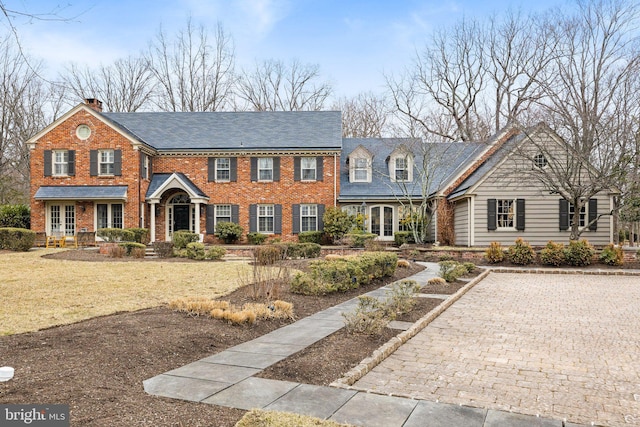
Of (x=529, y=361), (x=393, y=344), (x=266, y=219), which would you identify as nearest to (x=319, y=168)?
(x=266, y=219)

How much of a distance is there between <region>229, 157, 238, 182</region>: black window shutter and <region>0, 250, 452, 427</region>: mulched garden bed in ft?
59.5

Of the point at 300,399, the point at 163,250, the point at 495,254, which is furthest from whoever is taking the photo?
the point at 163,250

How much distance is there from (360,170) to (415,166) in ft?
9.85

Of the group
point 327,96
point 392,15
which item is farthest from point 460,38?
point 392,15

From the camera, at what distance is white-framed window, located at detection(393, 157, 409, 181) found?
2595 cm

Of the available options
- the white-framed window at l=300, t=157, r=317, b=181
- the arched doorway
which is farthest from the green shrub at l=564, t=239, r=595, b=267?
the arched doorway

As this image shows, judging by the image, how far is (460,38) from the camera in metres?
36.2

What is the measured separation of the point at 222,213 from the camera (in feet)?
82.5

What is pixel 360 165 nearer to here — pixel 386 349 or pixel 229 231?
pixel 229 231

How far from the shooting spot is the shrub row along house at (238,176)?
23.6m

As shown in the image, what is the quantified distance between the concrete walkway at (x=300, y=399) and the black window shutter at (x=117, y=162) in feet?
68.7

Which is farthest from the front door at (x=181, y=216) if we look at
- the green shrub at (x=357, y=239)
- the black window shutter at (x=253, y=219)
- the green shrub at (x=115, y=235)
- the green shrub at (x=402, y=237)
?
the green shrub at (x=402, y=237)

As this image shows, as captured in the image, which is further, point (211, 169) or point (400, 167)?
point (400, 167)

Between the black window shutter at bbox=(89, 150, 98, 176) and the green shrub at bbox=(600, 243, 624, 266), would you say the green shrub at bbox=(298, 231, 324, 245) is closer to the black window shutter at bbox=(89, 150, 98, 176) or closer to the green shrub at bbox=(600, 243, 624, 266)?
the black window shutter at bbox=(89, 150, 98, 176)
